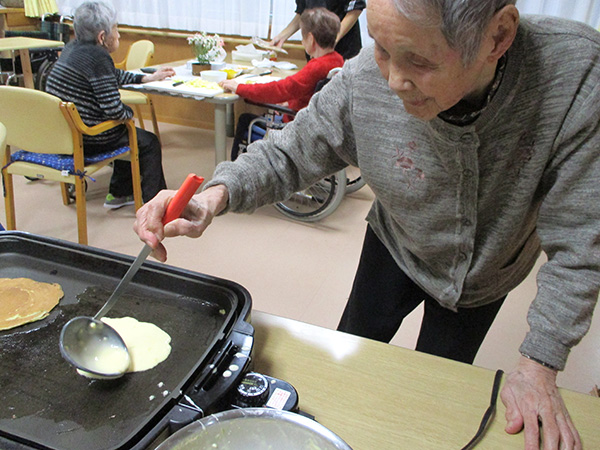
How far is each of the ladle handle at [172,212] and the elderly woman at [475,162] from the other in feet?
0.07

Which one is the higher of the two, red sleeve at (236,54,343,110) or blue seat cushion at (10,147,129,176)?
red sleeve at (236,54,343,110)

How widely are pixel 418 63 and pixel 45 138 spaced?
1915 mm

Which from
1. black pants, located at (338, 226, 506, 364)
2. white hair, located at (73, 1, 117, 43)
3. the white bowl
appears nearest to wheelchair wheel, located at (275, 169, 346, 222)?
the white bowl

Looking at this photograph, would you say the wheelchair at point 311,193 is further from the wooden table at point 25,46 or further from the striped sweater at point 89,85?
the wooden table at point 25,46

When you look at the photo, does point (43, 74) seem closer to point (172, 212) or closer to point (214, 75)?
point (214, 75)

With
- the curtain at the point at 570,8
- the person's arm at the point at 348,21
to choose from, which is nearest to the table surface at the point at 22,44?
the person's arm at the point at 348,21

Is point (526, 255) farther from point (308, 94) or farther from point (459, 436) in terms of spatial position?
point (308, 94)

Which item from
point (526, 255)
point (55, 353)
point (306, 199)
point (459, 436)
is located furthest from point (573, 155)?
point (306, 199)

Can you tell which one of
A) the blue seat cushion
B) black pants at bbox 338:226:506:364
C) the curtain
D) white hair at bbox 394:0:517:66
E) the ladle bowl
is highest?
the curtain

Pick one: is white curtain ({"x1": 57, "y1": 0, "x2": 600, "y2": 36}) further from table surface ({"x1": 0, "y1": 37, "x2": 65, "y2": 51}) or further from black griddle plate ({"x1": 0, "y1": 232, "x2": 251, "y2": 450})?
black griddle plate ({"x1": 0, "y1": 232, "x2": 251, "y2": 450})

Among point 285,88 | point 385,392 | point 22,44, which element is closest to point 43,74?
point 22,44

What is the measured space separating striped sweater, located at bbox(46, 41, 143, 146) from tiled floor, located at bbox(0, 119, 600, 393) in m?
0.62

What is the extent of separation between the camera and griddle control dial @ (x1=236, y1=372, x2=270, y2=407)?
641 mm

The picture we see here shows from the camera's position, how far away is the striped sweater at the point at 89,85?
7.68 ft
